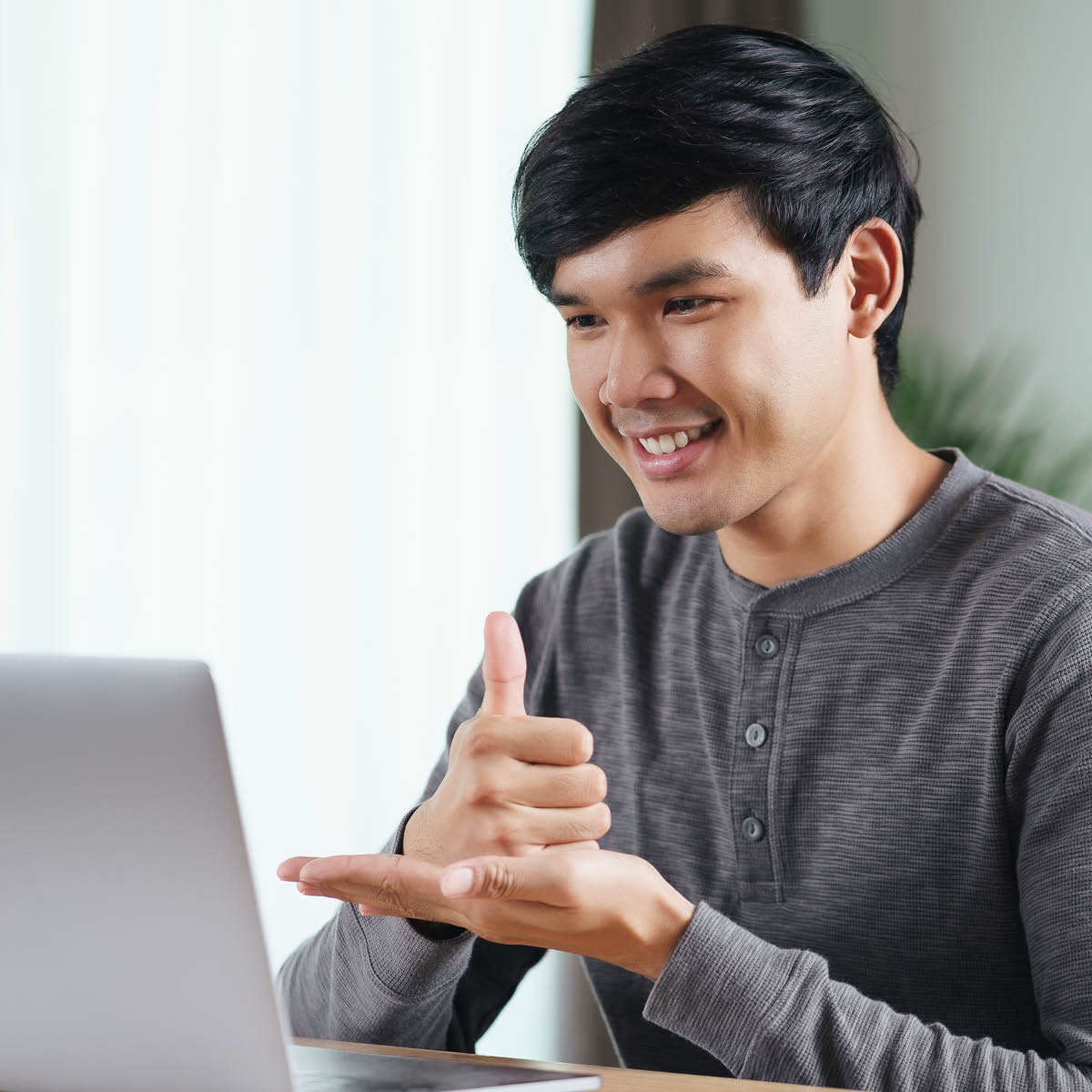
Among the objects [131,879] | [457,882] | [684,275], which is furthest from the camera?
[684,275]

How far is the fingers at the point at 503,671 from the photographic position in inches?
35.9

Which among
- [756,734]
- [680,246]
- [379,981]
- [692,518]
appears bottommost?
[379,981]

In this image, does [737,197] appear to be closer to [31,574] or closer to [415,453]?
[415,453]

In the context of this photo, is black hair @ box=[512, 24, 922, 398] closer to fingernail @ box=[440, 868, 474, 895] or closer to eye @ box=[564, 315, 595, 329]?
eye @ box=[564, 315, 595, 329]

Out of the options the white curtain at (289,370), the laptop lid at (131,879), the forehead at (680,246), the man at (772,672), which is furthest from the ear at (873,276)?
the white curtain at (289,370)

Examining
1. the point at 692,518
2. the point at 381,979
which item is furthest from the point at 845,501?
the point at 381,979

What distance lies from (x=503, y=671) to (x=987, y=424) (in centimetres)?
151

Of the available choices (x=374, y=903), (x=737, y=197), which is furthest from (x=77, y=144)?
(x=374, y=903)

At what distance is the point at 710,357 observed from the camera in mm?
1098

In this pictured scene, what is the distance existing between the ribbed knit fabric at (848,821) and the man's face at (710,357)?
0.14 m

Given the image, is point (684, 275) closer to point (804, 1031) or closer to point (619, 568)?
point (619, 568)

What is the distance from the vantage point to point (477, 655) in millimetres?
2613

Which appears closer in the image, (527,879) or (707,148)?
(527,879)

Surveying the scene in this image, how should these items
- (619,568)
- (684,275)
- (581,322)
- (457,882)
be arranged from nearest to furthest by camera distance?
(457,882) → (684,275) → (581,322) → (619,568)
